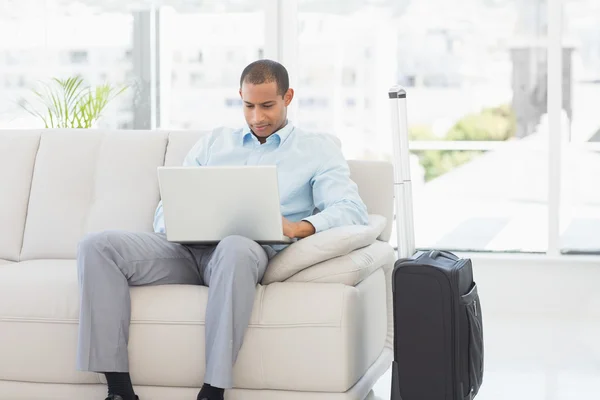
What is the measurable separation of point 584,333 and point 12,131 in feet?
8.73

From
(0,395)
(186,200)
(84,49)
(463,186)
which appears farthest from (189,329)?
(84,49)

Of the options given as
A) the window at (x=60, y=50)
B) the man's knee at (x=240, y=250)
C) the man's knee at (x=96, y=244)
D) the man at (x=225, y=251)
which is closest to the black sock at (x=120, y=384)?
the man at (x=225, y=251)

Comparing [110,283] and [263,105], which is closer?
[110,283]

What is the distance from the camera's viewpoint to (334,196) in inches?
124

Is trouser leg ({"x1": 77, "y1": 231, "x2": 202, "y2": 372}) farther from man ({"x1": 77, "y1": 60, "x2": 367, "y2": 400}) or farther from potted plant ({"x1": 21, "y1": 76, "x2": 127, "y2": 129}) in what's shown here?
potted plant ({"x1": 21, "y1": 76, "x2": 127, "y2": 129})

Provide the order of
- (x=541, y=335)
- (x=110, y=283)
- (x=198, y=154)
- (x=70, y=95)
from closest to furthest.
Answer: (x=110, y=283) < (x=198, y=154) < (x=541, y=335) < (x=70, y=95)

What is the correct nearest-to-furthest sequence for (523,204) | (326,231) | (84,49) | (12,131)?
1. (326,231)
2. (12,131)
3. (523,204)
4. (84,49)

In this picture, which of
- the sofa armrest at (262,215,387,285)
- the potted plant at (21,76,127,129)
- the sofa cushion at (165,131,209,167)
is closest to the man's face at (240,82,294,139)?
the sofa cushion at (165,131,209,167)

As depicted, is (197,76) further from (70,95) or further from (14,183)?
(14,183)

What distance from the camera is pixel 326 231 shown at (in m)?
2.97

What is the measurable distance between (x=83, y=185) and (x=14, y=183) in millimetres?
282

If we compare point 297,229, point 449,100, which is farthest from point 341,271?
point 449,100

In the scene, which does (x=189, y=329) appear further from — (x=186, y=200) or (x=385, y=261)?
(x=385, y=261)

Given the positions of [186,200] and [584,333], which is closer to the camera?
[186,200]
